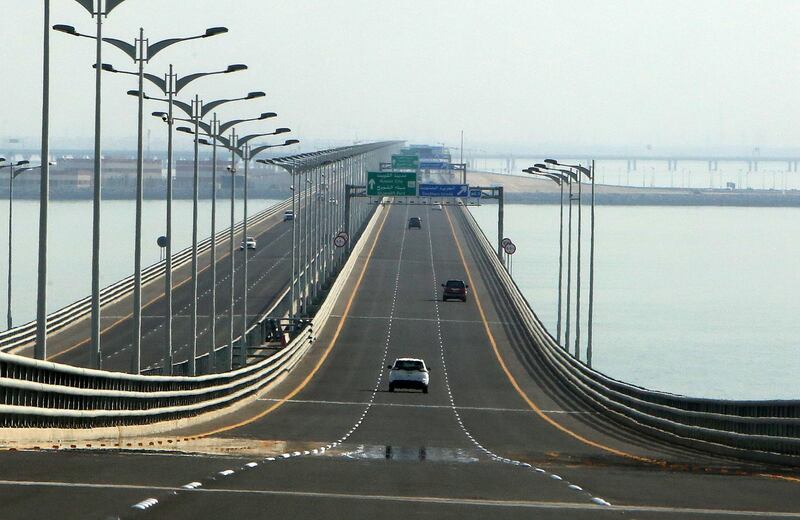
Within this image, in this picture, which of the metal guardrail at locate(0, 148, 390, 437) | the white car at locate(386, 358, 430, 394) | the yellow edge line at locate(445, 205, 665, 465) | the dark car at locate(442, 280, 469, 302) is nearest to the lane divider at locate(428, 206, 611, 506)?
the dark car at locate(442, 280, 469, 302)

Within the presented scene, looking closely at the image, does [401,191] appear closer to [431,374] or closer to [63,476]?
[431,374]

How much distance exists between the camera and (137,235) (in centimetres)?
4456

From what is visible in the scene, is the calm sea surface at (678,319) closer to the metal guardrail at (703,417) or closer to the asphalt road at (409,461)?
the asphalt road at (409,461)

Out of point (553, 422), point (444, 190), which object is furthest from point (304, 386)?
point (444, 190)

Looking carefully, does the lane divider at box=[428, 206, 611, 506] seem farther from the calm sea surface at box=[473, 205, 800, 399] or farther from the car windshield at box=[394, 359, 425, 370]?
the calm sea surface at box=[473, 205, 800, 399]

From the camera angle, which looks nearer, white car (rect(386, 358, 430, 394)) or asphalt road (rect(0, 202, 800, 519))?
asphalt road (rect(0, 202, 800, 519))

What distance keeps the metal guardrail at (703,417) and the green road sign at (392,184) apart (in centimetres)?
6424

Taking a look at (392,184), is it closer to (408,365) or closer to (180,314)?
(180,314)

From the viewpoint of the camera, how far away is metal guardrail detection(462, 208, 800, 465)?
30.9 metres

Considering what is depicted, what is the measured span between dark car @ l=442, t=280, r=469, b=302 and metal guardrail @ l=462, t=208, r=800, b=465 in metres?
37.5

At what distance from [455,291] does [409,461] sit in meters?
81.3

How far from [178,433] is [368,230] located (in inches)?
4904

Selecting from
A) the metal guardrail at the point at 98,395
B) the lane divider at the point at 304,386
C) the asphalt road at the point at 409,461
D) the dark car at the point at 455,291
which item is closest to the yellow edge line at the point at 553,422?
the asphalt road at the point at 409,461

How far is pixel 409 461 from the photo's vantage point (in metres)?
25.6
